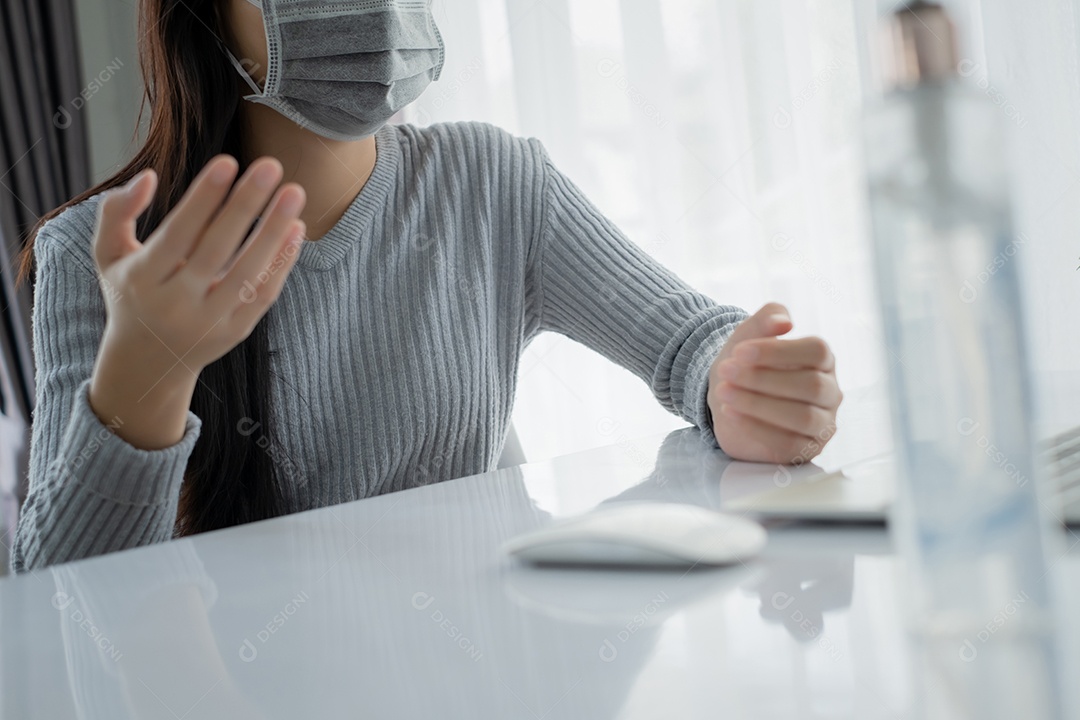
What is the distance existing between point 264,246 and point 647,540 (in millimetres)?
288

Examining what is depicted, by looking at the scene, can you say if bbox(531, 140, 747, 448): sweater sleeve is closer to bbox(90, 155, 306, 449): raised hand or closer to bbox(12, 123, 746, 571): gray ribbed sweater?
bbox(12, 123, 746, 571): gray ribbed sweater

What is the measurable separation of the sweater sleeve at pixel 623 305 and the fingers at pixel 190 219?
20.3 inches

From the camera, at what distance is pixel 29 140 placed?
9.25 feet

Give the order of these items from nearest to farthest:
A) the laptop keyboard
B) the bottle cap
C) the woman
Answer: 1. the bottle cap
2. the laptop keyboard
3. the woman

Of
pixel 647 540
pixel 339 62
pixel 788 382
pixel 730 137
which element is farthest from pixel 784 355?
pixel 730 137

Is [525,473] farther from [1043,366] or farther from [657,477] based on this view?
[1043,366]

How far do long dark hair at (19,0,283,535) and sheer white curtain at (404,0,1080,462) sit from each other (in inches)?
31.6

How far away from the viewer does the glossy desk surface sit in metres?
0.31

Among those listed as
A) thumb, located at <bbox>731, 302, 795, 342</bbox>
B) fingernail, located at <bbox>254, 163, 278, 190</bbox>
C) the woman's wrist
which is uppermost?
fingernail, located at <bbox>254, 163, 278, 190</bbox>

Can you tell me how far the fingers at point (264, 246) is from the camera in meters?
0.54

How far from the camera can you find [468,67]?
2.35 meters

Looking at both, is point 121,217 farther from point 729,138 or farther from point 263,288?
point 729,138

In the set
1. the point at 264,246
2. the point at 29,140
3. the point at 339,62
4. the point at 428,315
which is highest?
the point at 29,140

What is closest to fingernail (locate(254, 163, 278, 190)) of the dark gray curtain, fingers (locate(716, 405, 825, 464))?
fingers (locate(716, 405, 825, 464))
